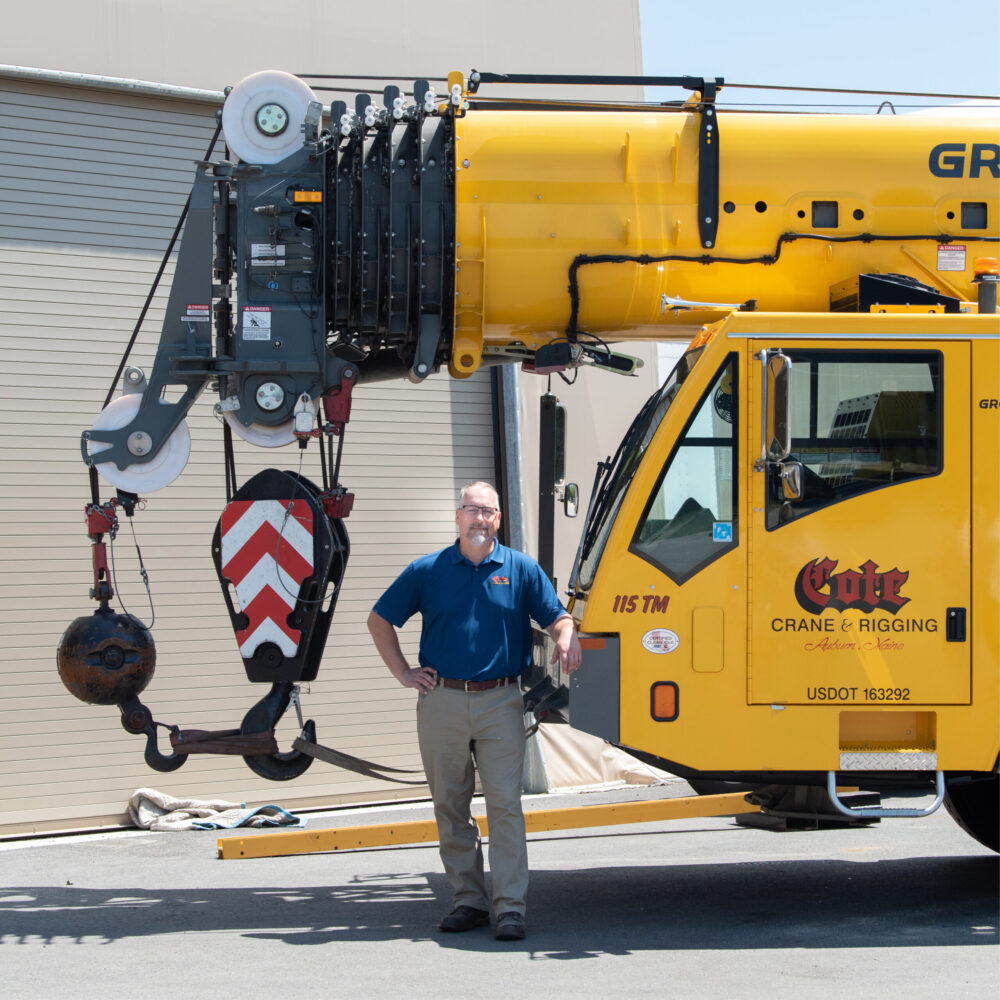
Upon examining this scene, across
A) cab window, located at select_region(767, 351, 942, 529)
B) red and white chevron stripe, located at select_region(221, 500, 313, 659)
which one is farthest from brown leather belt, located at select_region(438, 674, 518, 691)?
cab window, located at select_region(767, 351, 942, 529)

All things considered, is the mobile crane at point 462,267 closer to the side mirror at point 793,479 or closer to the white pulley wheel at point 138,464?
the white pulley wheel at point 138,464

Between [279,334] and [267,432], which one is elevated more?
[279,334]

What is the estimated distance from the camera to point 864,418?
5828 mm

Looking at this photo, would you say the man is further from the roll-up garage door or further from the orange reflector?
the roll-up garage door

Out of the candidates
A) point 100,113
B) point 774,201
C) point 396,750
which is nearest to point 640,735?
point 774,201

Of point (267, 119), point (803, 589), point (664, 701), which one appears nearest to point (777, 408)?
point (803, 589)

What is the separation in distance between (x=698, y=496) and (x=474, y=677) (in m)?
1.26

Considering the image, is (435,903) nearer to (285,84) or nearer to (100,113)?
(285,84)

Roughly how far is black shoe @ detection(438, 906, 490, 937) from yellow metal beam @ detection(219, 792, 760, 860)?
526 millimetres

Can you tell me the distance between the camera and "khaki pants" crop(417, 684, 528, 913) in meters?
5.82

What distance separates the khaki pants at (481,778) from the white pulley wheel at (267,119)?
8.83 ft

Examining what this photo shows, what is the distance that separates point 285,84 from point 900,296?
3.05 metres

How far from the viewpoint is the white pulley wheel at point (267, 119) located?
20.8 ft

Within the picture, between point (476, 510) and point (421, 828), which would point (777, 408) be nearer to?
point (476, 510)
